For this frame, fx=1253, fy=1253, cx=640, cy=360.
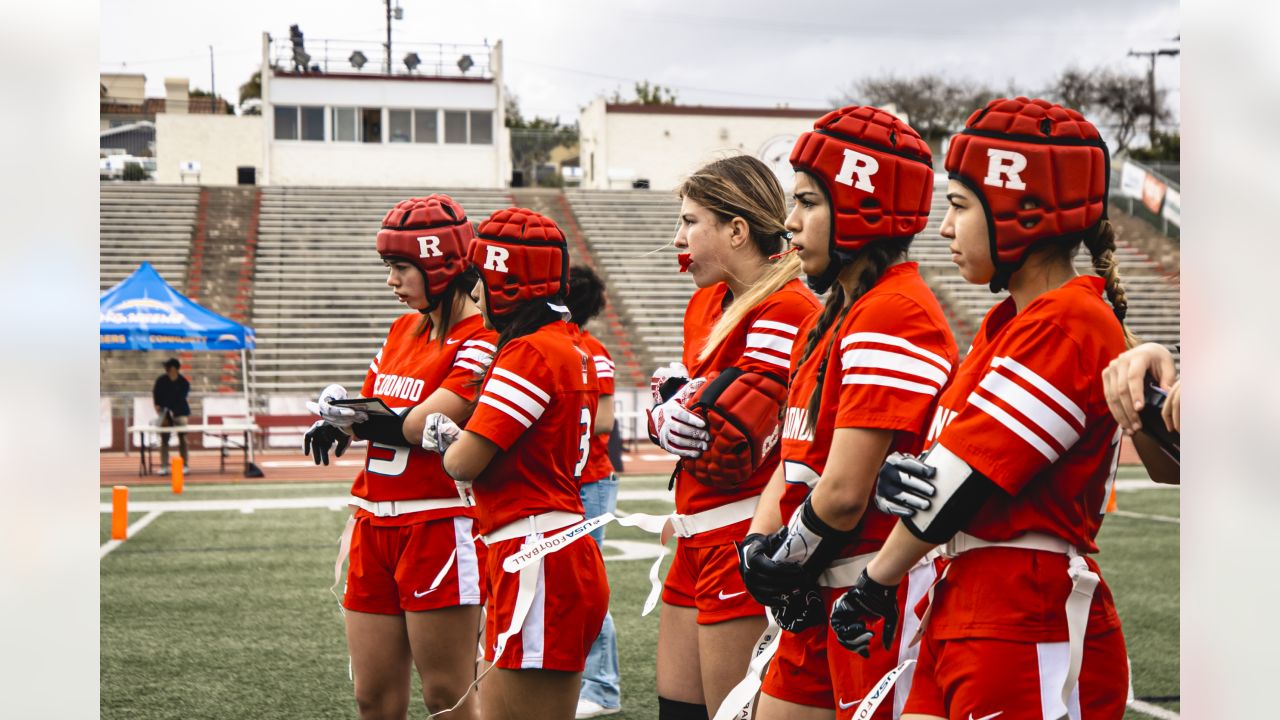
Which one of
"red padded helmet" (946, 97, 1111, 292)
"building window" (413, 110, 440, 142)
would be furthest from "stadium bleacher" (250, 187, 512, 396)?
"red padded helmet" (946, 97, 1111, 292)

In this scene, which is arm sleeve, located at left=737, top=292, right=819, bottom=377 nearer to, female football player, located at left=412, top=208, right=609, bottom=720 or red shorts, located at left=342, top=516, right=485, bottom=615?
female football player, located at left=412, top=208, right=609, bottom=720

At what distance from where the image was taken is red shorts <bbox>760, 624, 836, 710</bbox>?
2912mm

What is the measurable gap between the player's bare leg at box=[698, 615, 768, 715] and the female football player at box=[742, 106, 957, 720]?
1.63 ft

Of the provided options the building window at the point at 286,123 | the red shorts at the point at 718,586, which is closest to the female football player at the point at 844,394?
the red shorts at the point at 718,586

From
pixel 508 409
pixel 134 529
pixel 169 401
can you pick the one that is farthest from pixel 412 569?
pixel 169 401

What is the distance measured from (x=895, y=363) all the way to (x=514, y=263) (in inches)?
67.8

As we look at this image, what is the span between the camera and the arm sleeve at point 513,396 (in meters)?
3.78

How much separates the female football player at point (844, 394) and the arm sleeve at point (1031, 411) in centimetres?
37

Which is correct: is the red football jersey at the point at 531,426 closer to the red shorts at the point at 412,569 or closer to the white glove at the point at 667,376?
the white glove at the point at 667,376

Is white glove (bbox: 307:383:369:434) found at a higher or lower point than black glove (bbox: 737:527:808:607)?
higher

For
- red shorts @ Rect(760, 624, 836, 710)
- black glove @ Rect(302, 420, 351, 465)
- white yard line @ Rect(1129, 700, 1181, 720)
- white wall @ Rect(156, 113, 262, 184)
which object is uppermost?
white wall @ Rect(156, 113, 262, 184)
